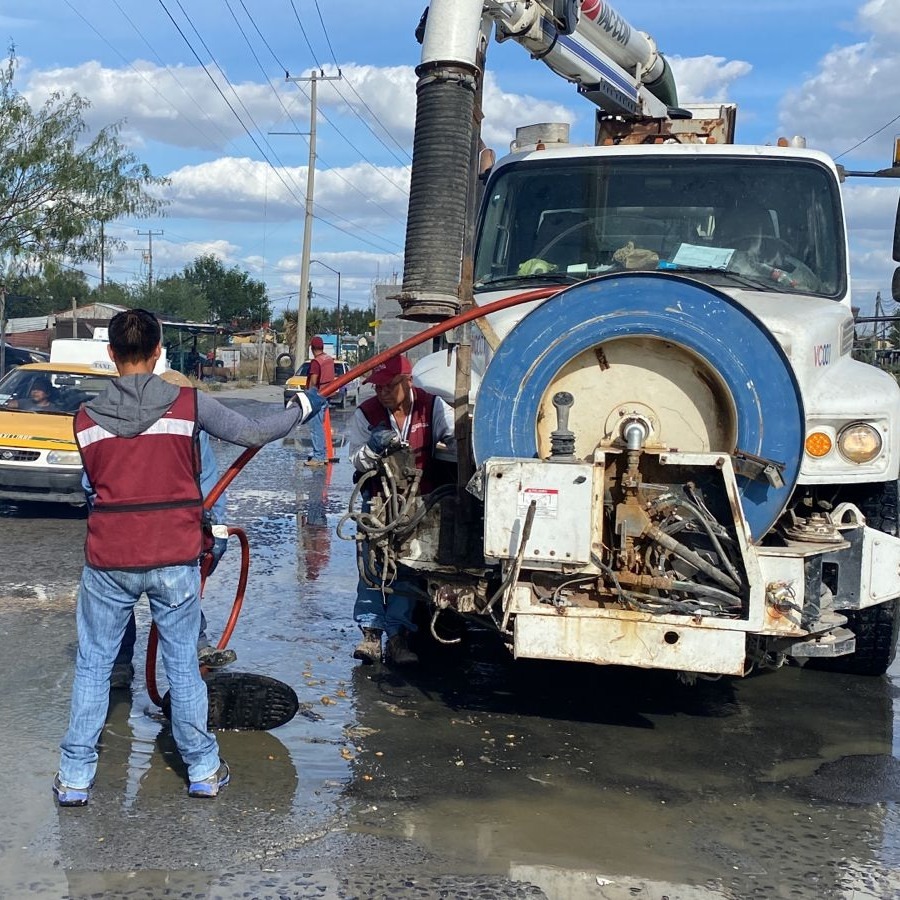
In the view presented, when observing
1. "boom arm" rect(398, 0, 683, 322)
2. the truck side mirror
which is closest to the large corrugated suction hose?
"boom arm" rect(398, 0, 683, 322)

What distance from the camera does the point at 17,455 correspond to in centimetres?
1177

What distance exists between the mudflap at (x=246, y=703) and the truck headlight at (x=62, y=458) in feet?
21.8

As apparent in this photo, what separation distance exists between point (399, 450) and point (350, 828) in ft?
6.85

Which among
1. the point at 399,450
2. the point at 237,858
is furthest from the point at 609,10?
the point at 237,858

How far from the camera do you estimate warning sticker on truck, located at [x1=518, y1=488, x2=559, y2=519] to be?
16.0 feet

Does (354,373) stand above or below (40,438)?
above

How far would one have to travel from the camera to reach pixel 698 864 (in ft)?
14.0

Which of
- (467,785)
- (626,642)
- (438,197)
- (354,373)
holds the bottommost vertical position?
(467,785)

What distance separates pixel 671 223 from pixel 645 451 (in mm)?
2287

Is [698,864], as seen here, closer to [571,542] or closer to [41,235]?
[571,542]

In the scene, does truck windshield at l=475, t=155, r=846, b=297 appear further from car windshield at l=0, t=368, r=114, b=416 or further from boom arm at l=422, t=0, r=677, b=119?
car windshield at l=0, t=368, r=114, b=416

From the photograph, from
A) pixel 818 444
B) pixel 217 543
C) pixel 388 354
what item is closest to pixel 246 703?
pixel 217 543

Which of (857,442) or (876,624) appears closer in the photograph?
(857,442)

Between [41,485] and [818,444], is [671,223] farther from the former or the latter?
[41,485]
